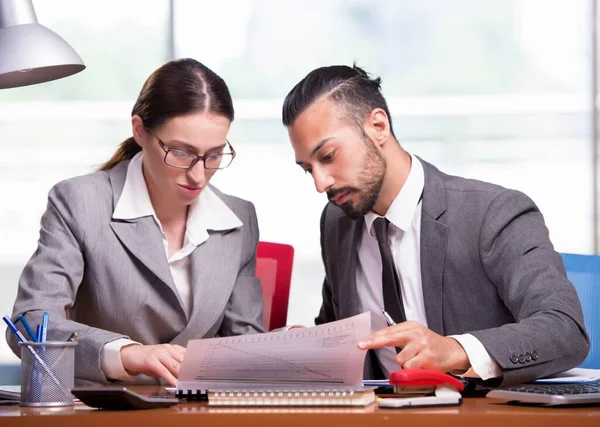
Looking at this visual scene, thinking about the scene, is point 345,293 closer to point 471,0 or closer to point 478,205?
point 478,205

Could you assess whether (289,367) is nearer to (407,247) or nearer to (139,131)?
(407,247)

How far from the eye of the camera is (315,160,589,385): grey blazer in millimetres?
1902

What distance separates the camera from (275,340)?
4.72ft

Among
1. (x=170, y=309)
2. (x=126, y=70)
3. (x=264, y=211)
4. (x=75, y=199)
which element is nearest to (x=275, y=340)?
(x=170, y=309)

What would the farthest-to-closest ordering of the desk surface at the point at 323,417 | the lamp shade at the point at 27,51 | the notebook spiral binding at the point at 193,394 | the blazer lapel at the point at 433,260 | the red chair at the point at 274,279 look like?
the red chair at the point at 274,279
the blazer lapel at the point at 433,260
the lamp shade at the point at 27,51
the notebook spiral binding at the point at 193,394
the desk surface at the point at 323,417

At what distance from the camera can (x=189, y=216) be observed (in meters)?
2.33

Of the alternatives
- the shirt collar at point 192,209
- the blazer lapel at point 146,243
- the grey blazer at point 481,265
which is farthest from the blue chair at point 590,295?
the blazer lapel at point 146,243

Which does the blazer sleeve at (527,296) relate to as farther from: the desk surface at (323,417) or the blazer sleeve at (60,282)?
the blazer sleeve at (60,282)

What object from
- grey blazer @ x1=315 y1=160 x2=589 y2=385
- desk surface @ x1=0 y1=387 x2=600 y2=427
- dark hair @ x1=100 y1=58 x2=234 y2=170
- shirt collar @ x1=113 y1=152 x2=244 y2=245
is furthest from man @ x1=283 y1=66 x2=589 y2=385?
desk surface @ x1=0 y1=387 x2=600 y2=427

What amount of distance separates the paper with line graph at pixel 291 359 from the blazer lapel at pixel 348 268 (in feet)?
2.70

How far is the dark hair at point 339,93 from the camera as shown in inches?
87.8

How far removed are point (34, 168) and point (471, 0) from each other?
6.96 feet

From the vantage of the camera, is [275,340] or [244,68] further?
[244,68]

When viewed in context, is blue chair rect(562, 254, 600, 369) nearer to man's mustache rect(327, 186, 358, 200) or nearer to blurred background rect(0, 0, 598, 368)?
man's mustache rect(327, 186, 358, 200)
